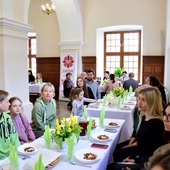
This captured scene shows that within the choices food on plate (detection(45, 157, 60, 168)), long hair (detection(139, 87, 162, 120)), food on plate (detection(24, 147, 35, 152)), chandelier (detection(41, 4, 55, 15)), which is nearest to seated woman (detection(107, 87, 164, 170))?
long hair (detection(139, 87, 162, 120))

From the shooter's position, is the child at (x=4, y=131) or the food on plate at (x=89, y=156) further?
the child at (x=4, y=131)

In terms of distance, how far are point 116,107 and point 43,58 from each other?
6.72 metres

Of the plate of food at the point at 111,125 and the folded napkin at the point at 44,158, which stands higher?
the folded napkin at the point at 44,158

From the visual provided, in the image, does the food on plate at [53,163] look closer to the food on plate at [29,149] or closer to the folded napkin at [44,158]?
the folded napkin at [44,158]

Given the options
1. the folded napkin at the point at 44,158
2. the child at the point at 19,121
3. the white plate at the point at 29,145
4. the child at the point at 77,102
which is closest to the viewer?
the folded napkin at the point at 44,158

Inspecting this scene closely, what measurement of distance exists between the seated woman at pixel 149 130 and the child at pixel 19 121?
3.60 feet

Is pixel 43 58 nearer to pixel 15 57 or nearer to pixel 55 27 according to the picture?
pixel 55 27

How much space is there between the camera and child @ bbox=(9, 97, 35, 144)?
2459 mm

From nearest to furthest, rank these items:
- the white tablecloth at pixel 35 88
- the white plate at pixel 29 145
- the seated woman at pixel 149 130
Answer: the white plate at pixel 29 145, the seated woman at pixel 149 130, the white tablecloth at pixel 35 88

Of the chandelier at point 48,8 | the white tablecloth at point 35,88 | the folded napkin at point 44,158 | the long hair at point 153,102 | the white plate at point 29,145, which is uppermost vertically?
the chandelier at point 48,8

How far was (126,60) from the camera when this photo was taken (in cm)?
938

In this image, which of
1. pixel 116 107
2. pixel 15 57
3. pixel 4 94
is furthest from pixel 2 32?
→ pixel 116 107

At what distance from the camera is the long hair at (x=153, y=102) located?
2.25 metres

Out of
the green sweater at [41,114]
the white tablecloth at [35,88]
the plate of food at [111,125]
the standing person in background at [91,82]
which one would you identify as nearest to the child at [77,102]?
the green sweater at [41,114]
